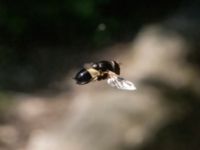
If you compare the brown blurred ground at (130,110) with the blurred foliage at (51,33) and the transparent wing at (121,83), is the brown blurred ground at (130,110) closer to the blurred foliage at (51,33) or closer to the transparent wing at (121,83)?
the blurred foliage at (51,33)

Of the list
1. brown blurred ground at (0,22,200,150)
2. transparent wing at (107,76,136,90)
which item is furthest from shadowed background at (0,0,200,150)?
transparent wing at (107,76,136,90)

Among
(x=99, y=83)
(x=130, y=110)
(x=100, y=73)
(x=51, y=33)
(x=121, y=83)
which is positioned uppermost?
(x=51, y=33)

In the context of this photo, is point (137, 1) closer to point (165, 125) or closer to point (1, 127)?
point (1, 127)

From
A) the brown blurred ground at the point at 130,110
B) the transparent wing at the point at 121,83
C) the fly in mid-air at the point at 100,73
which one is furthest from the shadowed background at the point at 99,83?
the transparent wing at the point at 121,83

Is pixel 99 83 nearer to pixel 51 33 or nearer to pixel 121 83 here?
pixel 51 33

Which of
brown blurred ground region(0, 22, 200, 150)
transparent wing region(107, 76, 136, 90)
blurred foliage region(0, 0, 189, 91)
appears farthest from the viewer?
blurred foliage region(0, 0, 189, 91)

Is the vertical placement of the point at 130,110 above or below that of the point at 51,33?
below

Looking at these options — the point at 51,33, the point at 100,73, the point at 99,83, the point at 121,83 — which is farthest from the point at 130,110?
the point at 51,33

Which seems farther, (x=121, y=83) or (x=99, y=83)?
(x=99, y=83)

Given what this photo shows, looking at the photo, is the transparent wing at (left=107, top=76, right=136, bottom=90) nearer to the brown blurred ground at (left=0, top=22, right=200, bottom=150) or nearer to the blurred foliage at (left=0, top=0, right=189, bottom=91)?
the brown blurred ground at (left=0, top=22, right=200, bottom=150)
